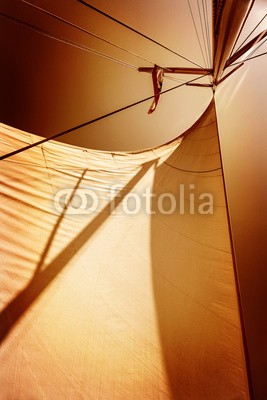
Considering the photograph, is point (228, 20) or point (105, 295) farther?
point (105, 295)

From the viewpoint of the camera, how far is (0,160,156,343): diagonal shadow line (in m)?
0.88

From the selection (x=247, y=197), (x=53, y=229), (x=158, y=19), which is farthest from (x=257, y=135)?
(x=53, y=229)

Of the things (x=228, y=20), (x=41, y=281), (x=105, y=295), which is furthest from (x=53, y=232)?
(x=228, y=20)

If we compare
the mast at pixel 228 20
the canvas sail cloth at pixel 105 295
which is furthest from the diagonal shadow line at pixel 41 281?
the mast at pixel 228 20

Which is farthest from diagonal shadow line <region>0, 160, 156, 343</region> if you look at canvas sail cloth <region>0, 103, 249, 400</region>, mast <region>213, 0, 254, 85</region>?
mast <region>213, 0, 254, 85</region>

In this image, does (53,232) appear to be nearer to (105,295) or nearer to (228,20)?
(105,295)

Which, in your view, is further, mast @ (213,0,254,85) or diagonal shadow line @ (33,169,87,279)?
diagonal shadow line @ (33,169,87,279)

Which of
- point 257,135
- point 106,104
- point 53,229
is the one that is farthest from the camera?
point 257,135

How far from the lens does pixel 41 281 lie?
3.27 feet

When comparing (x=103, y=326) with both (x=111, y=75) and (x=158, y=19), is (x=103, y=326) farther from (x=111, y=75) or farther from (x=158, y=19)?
(x=158, y=19)

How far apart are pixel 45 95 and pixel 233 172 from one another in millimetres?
1858

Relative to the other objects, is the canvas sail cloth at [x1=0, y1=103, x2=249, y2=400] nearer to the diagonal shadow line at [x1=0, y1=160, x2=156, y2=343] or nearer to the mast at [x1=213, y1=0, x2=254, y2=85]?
the diagonal shadow line at [x1=0, y1=160, x2=156, y2=343]

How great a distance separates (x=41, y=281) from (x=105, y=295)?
268 millimetres

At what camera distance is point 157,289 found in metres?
1.18
